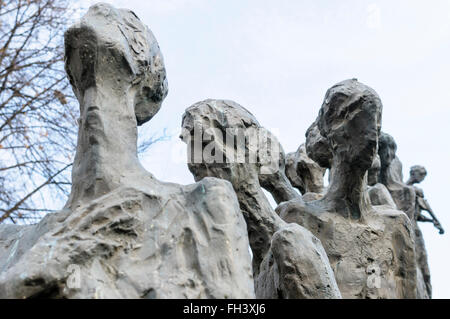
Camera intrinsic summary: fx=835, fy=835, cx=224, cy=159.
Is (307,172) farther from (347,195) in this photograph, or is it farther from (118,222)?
(118,222)

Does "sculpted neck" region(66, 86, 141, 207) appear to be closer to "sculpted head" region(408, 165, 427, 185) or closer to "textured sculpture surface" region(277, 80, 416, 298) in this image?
"textured sculpture surface" region(277, 80, 416, 298)

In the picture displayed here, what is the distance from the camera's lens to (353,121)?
5727 millimetres

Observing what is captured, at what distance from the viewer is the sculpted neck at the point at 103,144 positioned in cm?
376

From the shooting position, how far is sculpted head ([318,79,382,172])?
5.68 metres

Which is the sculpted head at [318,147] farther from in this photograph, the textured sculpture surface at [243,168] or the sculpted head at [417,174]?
the sculpted head at [417,174]

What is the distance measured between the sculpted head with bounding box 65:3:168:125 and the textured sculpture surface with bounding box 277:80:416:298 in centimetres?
184

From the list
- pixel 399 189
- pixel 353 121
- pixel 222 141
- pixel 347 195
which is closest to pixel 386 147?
pixel 399 189

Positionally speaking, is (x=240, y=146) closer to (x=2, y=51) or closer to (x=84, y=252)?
(x=84, y=252)

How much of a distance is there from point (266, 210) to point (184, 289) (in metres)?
2.13

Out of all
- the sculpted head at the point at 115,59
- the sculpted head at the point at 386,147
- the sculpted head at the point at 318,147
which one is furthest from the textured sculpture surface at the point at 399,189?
the sculpted head at the point at 115,59

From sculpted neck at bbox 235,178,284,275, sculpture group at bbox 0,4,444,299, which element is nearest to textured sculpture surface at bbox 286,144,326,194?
sculpture group at bbox 0,4,444,299

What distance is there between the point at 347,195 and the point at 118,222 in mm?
2897
